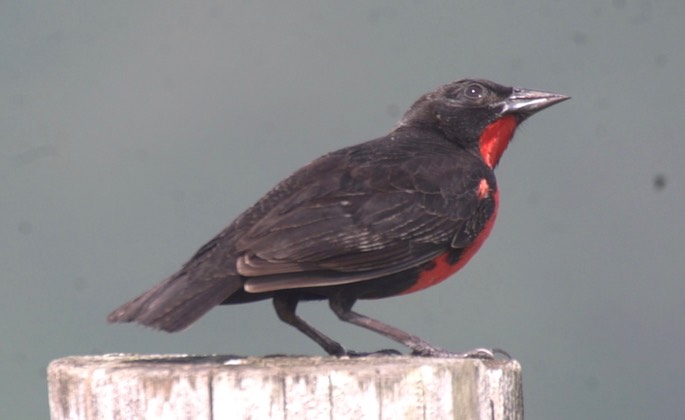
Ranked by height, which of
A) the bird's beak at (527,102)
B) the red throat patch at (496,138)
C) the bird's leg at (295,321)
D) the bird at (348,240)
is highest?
the bird's beak at (527,102)

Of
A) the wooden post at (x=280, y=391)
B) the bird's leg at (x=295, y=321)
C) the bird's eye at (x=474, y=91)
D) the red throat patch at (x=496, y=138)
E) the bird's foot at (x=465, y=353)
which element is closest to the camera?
the wooden post at (x=280, y=391)

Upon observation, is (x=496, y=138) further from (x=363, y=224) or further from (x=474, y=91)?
(x=363, y=224)

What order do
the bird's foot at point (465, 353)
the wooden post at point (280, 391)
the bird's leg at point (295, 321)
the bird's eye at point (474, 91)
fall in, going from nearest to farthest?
the wooden post at point (280, 391) → the bird's foot at point (465, 353) → the bird's leg at point (295, 321) → the bird's eye at point (474, 91)

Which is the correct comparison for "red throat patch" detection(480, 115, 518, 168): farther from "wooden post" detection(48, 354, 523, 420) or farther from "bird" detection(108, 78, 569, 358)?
"wooden post" detection(48, 354, 523, 420)

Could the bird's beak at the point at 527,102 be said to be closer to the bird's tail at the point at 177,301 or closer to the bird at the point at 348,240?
the bird at the point at 348,240

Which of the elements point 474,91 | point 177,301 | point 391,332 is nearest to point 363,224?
point 391,332

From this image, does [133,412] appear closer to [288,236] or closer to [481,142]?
[288,236]

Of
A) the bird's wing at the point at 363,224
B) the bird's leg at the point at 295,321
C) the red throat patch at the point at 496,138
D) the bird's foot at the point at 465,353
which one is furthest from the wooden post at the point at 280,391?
the red throat patch at the point at 496,138
